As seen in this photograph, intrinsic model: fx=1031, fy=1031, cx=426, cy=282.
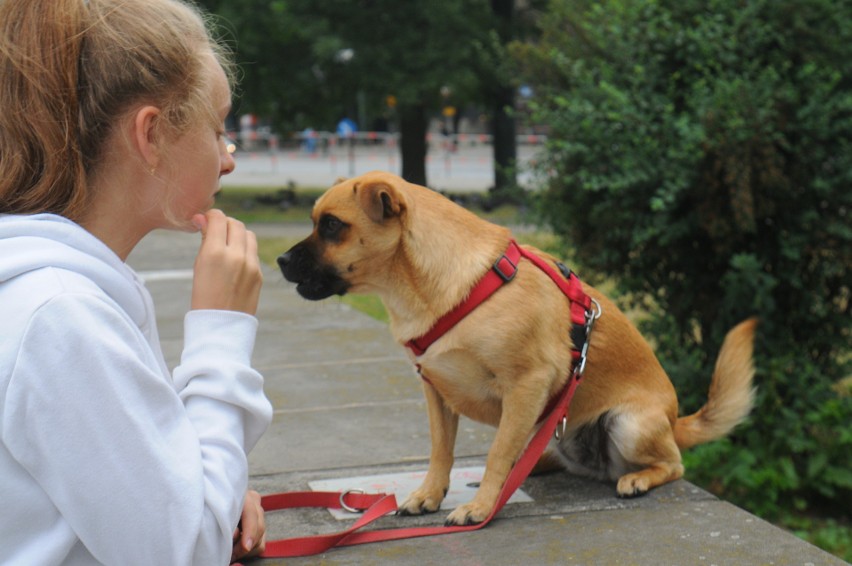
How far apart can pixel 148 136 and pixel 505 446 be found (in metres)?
2.00

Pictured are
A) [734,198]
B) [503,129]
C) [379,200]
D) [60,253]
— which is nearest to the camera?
[60,253]

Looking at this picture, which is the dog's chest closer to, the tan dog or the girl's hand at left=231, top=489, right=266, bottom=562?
the tan dog

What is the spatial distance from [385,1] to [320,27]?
1.24 metres

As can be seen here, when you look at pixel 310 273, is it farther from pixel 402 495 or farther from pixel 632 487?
pixel 632 487

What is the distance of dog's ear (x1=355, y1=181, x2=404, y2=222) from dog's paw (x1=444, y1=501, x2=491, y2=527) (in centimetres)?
95

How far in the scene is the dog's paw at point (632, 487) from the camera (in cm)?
343

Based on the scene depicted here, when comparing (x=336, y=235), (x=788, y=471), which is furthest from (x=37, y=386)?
(x=788, y=471)

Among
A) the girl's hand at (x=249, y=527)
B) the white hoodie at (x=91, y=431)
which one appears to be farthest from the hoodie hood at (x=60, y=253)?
the girl's hand at (x=249, y=527)

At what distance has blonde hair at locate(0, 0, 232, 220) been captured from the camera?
55.6 inches

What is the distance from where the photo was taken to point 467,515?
3.17 m

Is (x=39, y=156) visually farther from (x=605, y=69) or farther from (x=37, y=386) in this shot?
(x=605, y=69)

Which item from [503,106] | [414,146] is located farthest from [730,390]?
[414,146]

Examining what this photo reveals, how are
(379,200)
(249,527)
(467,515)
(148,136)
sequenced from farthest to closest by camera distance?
(379,200) → (467,515) → (249,527) → (148,136)

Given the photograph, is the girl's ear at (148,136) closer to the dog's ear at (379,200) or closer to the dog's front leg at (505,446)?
the dog's ear at (379,200)
